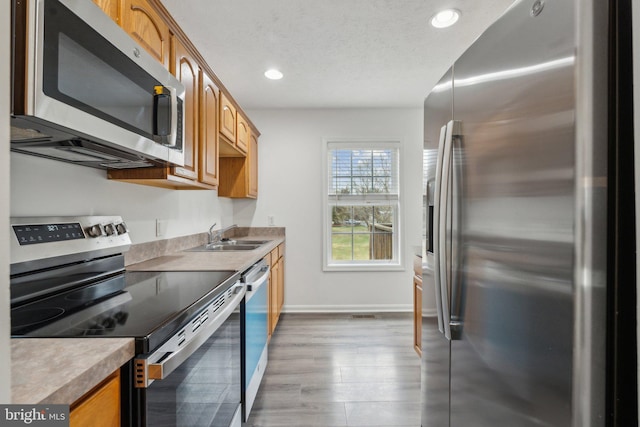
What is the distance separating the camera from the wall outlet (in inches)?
77.5

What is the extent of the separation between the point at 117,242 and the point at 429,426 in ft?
5.56

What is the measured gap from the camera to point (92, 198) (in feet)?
4.57

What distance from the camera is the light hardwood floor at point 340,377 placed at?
1735 millimetres

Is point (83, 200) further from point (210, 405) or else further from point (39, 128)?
point (210, 405)

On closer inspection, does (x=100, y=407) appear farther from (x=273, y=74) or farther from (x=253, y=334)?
(x=273, y=74)

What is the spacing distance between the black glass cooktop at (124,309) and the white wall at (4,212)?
305mm

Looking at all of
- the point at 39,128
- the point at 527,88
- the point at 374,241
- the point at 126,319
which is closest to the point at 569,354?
the point at 527,88

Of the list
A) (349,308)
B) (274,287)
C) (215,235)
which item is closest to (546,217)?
(274,287)

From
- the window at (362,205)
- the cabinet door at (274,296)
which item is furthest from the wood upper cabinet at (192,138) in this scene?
the window at (362,205)

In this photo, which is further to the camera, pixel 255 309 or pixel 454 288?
pixel 255 309

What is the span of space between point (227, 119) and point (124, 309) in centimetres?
178

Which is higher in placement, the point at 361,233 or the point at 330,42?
the point at 330,42

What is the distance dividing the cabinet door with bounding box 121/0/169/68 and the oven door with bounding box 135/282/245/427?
1.13m

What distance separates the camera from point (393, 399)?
1.89 meters
